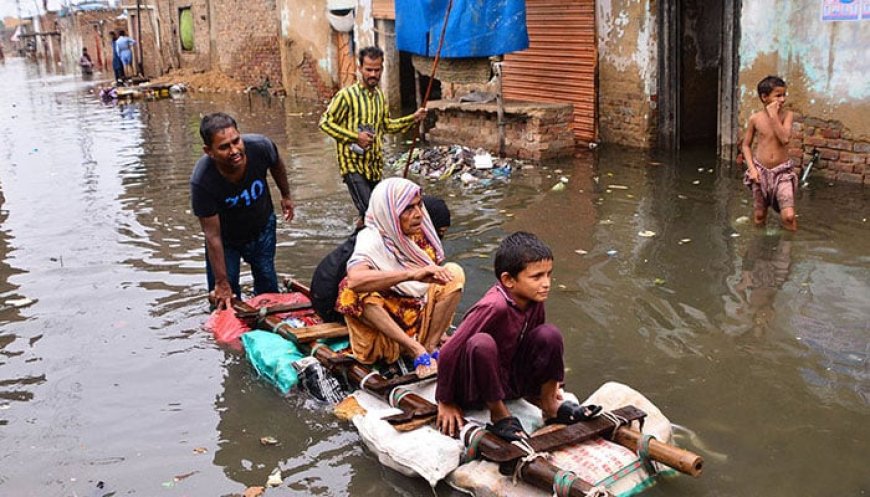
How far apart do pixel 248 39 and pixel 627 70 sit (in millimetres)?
16134

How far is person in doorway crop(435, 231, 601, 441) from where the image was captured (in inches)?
134

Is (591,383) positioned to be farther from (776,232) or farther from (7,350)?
(7,350)

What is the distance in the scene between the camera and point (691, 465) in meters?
3.12

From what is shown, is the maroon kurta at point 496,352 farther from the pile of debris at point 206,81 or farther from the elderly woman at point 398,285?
the pile of debris at point 206,81

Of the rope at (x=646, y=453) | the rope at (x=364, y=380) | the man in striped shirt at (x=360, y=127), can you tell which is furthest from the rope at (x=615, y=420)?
the man in striped shirt at (x=360, y=127)

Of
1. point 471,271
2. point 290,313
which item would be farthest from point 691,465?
point 471,271

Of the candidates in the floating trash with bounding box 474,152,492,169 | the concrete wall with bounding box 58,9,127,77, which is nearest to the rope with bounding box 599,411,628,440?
the floating trash with bounding box 474,152,492,169

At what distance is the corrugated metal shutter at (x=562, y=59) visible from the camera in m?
11.7

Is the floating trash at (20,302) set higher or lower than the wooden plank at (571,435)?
lower

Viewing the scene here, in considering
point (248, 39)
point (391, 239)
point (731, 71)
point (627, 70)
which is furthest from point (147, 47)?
point (391, 239)

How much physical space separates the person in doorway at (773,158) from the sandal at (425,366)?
3.87 meters

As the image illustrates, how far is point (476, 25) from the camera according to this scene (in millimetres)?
10766

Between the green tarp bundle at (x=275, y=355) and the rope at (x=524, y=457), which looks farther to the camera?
the green tarp bundle at (x=275, y=355)

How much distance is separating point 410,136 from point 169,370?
9.55m
